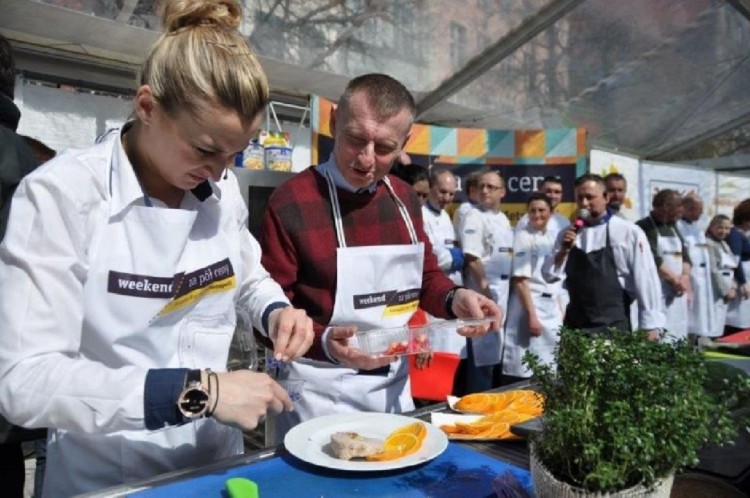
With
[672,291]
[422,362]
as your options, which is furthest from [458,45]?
[422,362]

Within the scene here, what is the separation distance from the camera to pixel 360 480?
101 centimetres

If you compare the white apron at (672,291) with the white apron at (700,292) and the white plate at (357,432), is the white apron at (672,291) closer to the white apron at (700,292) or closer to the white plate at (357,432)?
the white apron at (700,292)

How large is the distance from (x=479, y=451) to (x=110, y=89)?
12.6 feet

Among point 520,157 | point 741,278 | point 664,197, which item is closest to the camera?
point 664,197

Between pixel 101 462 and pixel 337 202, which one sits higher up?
pixel 337 202

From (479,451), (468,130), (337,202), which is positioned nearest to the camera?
(479,451)

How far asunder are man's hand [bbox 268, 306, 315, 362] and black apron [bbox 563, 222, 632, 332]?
3.06 meters

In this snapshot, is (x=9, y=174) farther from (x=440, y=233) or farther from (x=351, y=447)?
(x=440, y=233)

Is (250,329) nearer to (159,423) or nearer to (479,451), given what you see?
(159,423)

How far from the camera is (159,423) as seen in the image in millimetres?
887

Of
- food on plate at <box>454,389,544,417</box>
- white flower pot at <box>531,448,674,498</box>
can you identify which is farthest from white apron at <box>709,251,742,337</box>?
Answer: white flower pot at <box>531,448,674,498</box>

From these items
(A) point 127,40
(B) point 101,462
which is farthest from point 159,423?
(A) point 127,40

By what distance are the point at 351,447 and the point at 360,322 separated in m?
0.65

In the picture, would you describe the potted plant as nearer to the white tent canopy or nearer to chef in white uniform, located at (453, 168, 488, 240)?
the white tent canopy
